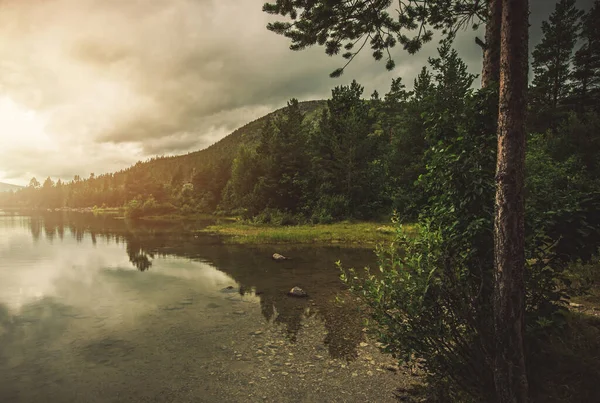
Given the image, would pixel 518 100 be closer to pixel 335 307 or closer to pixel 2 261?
pixel 335 307

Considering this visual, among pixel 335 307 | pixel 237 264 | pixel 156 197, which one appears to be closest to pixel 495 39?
pixel 335 307

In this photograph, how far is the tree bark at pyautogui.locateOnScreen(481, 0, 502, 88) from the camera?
6479 mm

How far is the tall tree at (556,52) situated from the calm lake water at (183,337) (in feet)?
155

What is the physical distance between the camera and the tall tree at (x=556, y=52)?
43469mm

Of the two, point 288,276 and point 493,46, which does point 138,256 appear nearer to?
A: point 288,276

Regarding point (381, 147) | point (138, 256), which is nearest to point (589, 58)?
point (381, 147)

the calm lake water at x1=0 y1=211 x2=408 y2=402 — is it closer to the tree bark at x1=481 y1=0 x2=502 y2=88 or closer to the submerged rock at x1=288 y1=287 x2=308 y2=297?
the submerged rock at x1=288 y1=287 x2=308 y2=297

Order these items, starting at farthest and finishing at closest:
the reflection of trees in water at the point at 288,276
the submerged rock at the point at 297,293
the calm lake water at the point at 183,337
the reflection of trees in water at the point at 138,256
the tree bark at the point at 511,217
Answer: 1. the reflection of trees in water at the point at 138,256
2. the submerged rock at the point at 297,293
3. the reflection of trees in water at the point at 288,276
4. the calm lake water at the point at 183,337
5. the tree bark at the point at 511,217

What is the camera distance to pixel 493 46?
6.52 meters

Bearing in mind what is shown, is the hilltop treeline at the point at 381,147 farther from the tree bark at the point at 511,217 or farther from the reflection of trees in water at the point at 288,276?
the tree bark at the point at 511,217

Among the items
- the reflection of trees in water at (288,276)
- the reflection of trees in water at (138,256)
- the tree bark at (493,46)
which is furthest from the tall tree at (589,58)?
the reflection of trees in water at (138,256)

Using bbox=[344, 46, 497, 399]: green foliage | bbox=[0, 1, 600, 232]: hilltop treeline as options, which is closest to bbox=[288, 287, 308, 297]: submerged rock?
bbox=[344, 46, 497, 399]: green foliage

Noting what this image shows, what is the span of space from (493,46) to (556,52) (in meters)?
54.2

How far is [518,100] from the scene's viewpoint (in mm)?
5102
